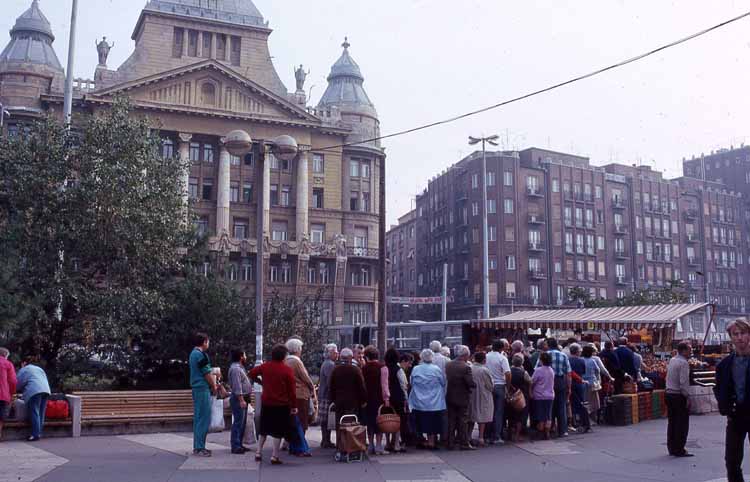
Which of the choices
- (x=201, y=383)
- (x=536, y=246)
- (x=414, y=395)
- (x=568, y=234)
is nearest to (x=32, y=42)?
(x=536, y=246)

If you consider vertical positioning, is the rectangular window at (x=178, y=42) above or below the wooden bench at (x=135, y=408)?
above

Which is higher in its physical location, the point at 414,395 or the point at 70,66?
the point at 70,66

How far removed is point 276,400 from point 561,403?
648 cm

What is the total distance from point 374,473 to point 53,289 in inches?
560

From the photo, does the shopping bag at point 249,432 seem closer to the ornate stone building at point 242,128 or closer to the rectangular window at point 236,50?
the ornate stone building at point 242,128

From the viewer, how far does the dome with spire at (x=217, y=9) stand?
214 ft

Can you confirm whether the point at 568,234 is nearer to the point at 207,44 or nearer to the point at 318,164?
the point at 318,164

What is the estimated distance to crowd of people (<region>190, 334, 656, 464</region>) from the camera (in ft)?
42.2

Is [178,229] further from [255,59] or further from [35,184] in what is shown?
[255,59]

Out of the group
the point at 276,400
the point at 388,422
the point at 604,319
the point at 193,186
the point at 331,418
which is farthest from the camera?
the point at 193,186

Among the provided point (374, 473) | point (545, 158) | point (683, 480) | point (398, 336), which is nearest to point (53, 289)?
point (374, 473)

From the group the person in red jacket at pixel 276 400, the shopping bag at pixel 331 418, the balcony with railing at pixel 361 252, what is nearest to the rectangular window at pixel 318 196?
the balcony with railing at pixel 361 252

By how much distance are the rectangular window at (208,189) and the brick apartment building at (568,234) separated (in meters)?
35.1

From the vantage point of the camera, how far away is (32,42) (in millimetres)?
65062
